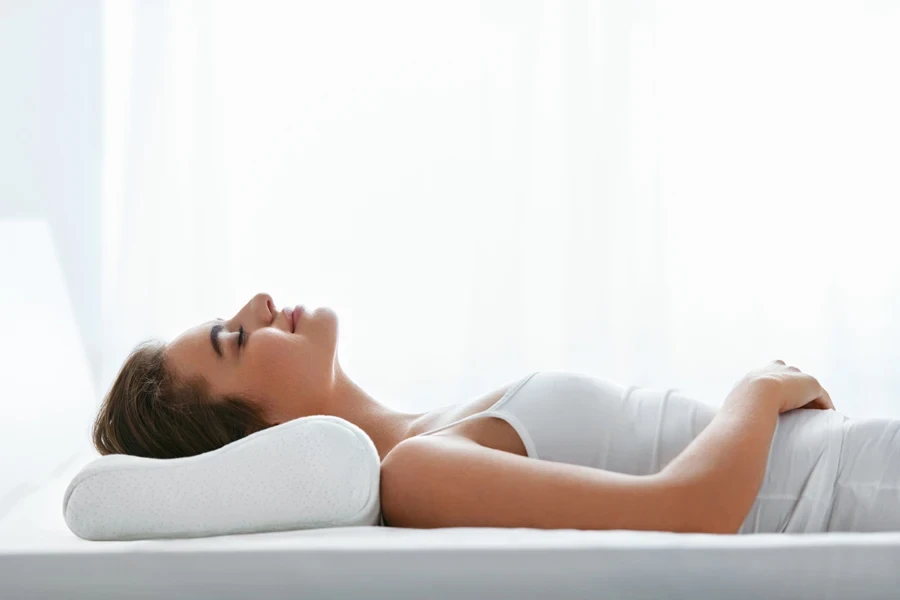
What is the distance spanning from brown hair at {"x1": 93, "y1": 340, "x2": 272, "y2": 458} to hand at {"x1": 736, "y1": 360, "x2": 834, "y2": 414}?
0.76 m

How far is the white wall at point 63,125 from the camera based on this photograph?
2.42 m

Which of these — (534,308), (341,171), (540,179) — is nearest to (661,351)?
(534,308)

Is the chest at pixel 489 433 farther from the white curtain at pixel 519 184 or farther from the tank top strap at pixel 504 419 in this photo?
the white curtain at pixel 519 184

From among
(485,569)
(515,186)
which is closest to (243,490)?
(485,569)

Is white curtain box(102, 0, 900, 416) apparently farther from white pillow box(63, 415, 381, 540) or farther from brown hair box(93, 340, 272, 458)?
white pillow box(63, 415, 381, 540)

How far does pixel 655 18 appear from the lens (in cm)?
330

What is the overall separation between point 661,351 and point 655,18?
117 cm

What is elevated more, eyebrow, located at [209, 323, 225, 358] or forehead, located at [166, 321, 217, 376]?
eyebrow, located at [209, 323, 225, 358]

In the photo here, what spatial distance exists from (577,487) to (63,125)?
99.3 inches

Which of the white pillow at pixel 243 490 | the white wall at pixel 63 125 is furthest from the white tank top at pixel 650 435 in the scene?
the white wall at pixel 63 125

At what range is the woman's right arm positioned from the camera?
3.60 feet

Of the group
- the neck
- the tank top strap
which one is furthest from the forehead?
the tank top strap

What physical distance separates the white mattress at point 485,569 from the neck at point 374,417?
54 centimetres

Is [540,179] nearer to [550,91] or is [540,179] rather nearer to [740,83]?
[550,91]
